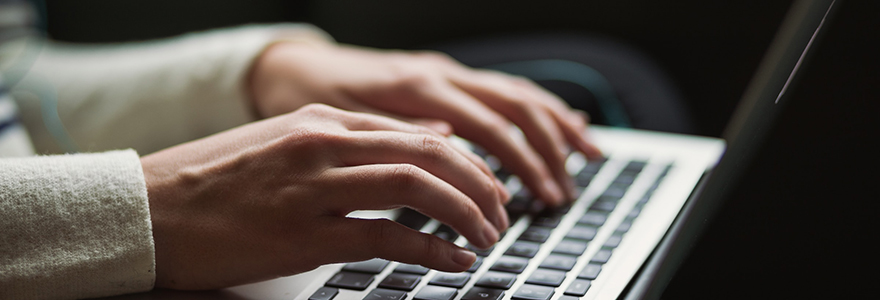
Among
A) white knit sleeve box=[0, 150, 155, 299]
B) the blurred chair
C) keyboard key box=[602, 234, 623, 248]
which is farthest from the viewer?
the blurred chair

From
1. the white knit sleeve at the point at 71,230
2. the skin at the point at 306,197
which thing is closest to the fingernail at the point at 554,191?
the skin at the point at 306,197

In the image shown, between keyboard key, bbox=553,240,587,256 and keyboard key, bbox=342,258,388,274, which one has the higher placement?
keyboard key, bbox=553,240,587,256

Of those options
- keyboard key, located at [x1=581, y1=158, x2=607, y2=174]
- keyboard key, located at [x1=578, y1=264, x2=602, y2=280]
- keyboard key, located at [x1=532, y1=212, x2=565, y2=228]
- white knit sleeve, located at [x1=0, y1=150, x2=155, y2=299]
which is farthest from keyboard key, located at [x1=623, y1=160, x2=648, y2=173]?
white knit sleeve, located at [x1=0, y1=150, x2=155, y2=299]

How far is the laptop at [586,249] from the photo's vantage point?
396 millimetres

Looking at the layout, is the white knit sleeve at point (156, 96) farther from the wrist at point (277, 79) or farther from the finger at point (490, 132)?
the finger at point (490, 132)

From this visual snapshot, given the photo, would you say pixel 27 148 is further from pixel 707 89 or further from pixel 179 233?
pixel 707 89

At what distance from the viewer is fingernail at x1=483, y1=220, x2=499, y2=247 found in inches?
16.9

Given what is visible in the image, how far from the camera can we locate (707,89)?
1491 mm

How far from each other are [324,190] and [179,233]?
9cm

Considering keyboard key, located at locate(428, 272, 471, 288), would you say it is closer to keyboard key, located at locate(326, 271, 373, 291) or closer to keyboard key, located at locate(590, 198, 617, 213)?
keyboard key, located at locate(326, 271, 373, 291)

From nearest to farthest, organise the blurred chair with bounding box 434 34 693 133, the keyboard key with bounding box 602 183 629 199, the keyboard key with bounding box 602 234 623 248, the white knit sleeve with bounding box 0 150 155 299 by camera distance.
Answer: the white knit sleeve with bounding box 0 150 155 299
the keyboard key with bounding box 602 234 623 248
the keyboard key with bounding box 602 183 629 199
the blurred chair with bounding box 434 34 693 133

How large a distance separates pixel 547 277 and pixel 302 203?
157 millimetres

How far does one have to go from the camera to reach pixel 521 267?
0.44m

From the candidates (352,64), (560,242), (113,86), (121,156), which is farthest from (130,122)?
(560,242)
